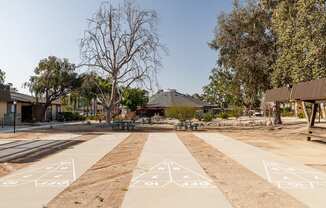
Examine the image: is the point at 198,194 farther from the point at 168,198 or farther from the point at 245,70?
the point at 245,70

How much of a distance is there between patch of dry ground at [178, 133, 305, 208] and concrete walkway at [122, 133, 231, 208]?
8.7 inches

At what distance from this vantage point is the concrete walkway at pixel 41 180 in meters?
6.91

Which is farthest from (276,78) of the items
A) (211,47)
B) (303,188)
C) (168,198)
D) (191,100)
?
(191,100)

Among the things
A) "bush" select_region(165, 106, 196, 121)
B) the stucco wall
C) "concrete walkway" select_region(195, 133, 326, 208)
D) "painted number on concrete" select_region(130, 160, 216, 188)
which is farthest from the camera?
"bush" select_region(165, 106, 196, 121)

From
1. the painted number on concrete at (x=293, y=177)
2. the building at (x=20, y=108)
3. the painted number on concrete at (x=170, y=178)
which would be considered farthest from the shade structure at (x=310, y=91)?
the building at (x=20, y=108)

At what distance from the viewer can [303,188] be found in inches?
320

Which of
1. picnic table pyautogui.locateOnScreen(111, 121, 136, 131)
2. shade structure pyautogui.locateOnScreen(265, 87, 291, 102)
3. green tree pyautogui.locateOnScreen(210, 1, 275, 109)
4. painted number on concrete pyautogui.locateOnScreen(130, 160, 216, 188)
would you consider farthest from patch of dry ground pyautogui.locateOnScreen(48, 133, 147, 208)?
green tree pyautogui.locateOnScreen(210, 1, 275, 109)

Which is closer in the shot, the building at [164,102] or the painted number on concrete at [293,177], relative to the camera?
the painted number on concrete at [293,177]

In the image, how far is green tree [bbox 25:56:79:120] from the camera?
44.8 meters

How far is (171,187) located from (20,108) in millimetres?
39624

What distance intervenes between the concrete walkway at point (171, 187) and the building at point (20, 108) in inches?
1049

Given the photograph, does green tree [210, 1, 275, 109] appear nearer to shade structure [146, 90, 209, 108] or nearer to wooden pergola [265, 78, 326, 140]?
wooden pergola [265, 78, 326, 140]

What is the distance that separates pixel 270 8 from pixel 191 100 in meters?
36.8

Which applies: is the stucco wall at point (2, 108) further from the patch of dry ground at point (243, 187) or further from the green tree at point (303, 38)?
the patch of dry ground at point (243, 187)
